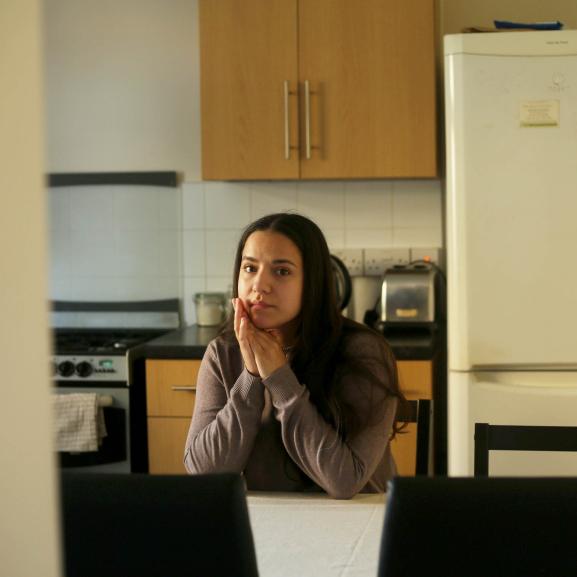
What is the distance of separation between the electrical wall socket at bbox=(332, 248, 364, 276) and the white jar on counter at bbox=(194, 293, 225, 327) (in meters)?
0.47

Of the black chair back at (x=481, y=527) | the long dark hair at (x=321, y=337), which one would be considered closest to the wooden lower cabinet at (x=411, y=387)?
the long dark hair at (x=321, y=337)

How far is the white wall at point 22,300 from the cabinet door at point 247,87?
2982mm

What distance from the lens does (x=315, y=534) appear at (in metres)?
1.35

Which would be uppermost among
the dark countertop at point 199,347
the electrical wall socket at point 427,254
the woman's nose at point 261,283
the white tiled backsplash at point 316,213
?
the white tiled backsplash at point 316,213

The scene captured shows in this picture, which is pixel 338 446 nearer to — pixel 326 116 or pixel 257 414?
pixel 257 414

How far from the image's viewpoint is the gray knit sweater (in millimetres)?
1631

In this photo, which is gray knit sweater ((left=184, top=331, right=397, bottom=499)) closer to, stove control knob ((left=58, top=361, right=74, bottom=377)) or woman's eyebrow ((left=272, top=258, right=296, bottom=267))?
woman's eyebrow ((left=272, top=258, right=296, bottom=267))

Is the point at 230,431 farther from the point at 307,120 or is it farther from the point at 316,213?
the point at 316,213

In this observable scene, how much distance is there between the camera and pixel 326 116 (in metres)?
3.17

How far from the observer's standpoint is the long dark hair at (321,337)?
5.61 feet

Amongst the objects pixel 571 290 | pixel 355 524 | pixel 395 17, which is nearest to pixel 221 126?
pixel 395 17

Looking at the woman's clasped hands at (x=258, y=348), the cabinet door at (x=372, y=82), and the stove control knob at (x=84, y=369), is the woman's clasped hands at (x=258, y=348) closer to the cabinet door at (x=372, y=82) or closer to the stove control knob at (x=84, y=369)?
the stove control knob at (x=84, y=369)

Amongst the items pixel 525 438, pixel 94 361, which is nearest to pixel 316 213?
pixel 94 361

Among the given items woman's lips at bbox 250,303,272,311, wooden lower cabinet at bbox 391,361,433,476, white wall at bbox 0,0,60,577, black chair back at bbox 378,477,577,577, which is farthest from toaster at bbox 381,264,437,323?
white wall at bbox 0,0,60,577
